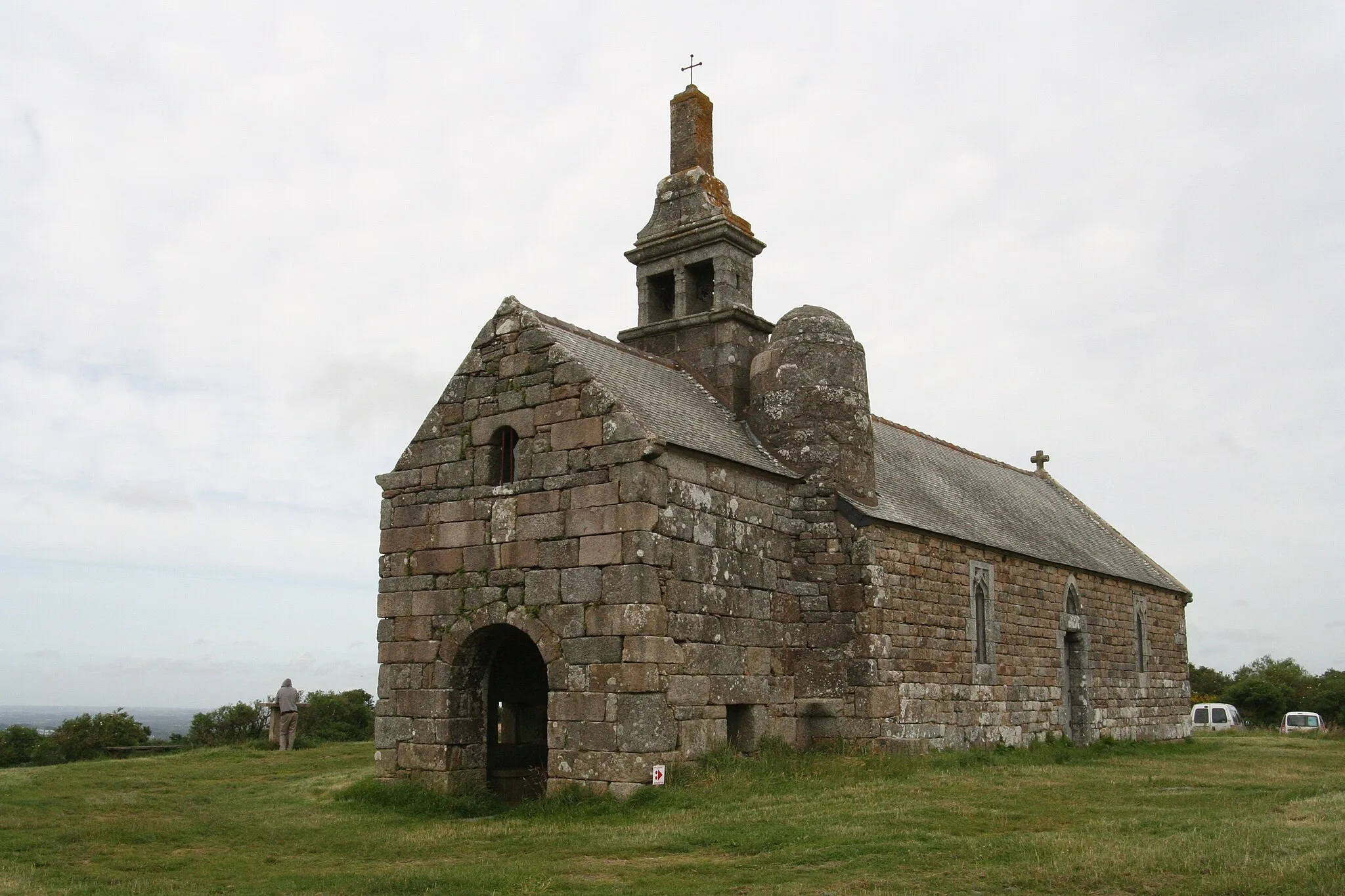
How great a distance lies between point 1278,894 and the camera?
6930 millimetres

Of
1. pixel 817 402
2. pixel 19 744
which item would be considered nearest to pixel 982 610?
pixel 817 402

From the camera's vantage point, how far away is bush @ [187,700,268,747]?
74.3 feet

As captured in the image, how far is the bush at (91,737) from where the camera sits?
2125 cm

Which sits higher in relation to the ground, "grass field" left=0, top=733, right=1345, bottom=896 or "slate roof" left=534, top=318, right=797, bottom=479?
"slate roof" left=534, top=318, right=797, bottom=479

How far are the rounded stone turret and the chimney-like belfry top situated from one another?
3.74 meters

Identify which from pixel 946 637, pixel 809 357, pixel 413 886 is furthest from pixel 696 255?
pixel 413 886

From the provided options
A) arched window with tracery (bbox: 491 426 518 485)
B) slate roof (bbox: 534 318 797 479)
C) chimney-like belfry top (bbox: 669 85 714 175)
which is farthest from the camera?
chimney-like belfry top (bbox: 669 85 714 175)

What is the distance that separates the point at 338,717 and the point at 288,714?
20.5ft

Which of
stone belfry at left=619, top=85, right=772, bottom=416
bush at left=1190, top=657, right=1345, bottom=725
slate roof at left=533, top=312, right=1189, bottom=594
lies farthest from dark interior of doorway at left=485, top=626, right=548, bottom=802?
bush at left=1190, top=657, right=1345, bottom=725

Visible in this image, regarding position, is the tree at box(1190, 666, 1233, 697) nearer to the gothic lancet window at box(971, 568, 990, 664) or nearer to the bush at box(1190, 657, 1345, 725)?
the bush at box(1190, 657, 1345, 725)

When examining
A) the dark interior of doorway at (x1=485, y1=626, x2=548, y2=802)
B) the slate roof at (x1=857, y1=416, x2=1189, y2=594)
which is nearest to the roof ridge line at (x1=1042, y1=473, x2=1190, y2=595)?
the slate roof at (x1=857, y1=416, x2=1189, y2=594)

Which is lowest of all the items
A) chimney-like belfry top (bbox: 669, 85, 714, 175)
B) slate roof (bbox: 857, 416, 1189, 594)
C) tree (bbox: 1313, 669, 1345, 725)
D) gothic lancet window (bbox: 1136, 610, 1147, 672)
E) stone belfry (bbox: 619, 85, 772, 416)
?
tree (bbox: 1313, 669, 1345, 725)

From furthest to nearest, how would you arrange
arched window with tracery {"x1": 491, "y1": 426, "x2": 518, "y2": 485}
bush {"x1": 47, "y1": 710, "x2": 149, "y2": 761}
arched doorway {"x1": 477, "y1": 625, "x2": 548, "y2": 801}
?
bush {"x1": 47, "y1": 710, "x2": 149, "y2": 761} < arched doorway {"x1": 477, "y1": 625, "x2": 548, "y2": 801} < arched window with tracery {"x1": 491, "y1": 426, "x2": 518, "y2": 485}

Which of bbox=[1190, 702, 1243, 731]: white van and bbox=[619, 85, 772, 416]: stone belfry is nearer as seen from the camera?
bbox=[619, 85, 772, 416]: stone belfry
